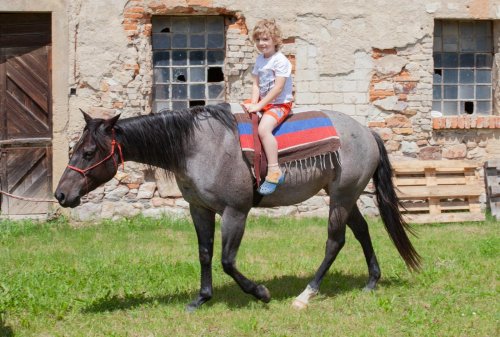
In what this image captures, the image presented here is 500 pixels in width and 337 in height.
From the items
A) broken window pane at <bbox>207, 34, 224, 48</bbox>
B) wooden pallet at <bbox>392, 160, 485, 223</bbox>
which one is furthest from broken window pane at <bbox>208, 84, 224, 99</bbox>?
wooden pallet at <bbox>392, 160, 485, 223</bbox>

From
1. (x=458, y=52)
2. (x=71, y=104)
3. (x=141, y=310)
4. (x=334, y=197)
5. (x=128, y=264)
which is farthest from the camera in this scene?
(x=458, y=52)

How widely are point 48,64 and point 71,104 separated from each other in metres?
0.69

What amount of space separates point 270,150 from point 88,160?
4.56 ft

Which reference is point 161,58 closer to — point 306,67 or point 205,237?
point 306,67

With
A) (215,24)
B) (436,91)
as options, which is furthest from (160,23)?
(436,91)

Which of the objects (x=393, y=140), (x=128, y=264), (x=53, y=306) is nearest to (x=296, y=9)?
(x=393, y=140)

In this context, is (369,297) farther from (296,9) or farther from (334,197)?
(296,9)

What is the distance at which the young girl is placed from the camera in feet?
17.3

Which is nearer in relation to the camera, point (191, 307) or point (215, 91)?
point (191, 307)

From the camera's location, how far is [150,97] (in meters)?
9.60

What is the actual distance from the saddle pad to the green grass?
1.22 metres

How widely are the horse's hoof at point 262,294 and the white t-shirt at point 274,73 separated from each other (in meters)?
1.51

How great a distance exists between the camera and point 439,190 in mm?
9570

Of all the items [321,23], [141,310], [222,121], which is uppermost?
[321,23]
